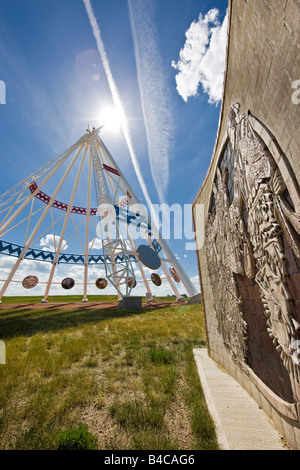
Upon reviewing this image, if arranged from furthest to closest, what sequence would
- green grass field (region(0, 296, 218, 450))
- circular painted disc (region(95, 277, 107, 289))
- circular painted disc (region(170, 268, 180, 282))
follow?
circular painted disc (region(95, 277, 107, 289))
circular painted disc (region(170, 268, 180, 282))
green grass field (region(0, 296, 218, 450))

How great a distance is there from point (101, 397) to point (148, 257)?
1934 cm

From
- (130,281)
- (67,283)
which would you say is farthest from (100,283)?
(130,281)

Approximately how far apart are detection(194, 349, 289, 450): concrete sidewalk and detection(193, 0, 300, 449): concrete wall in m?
0.22

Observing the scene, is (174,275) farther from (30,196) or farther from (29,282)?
(30,196)

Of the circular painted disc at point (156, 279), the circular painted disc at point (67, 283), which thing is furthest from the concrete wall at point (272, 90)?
the circular painted disc at point (67, 283)

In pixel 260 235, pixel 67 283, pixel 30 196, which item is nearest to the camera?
pixel 260 235

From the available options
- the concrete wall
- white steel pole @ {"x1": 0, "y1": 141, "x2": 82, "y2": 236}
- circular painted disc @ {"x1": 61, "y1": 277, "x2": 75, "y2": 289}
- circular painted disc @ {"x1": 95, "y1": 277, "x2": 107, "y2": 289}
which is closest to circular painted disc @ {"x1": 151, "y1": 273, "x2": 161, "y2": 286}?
circular painted disc @ {"x1": 95, "y1": 277, "x2": 107, "y2": 289}

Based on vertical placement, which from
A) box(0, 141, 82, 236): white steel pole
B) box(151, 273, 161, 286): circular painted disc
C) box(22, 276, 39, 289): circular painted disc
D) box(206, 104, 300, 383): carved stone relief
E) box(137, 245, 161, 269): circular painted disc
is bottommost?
box(206, 104, 300, 383): carved stone relief

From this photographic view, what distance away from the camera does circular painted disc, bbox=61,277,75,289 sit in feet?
102

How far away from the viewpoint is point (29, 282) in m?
28.1

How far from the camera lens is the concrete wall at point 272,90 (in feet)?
7.61

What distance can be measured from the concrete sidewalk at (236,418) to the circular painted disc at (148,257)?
1776 centimetres

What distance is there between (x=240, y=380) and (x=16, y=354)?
8105 millimetres

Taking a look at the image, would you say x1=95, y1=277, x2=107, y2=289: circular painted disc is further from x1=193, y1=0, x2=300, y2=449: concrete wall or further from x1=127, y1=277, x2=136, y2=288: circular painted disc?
x1=193, y1=0, x2=300, y2=449: concrete wall
